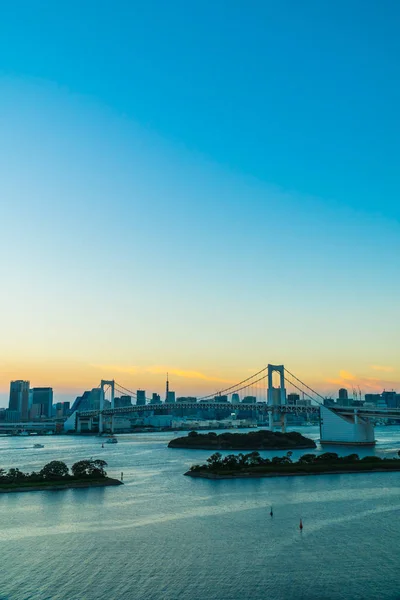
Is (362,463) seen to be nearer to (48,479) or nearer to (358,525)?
(358,525)

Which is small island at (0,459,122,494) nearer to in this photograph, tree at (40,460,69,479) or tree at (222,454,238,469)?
tree at (40,460,69,479)

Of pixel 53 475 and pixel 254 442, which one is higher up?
pixel 254 442

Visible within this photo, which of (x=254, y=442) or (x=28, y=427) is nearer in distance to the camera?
(x=254, y=442)

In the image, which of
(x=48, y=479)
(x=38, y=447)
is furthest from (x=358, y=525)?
(x=38, y=447)

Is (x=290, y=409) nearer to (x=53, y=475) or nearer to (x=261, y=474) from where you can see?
(x=261, y=474)

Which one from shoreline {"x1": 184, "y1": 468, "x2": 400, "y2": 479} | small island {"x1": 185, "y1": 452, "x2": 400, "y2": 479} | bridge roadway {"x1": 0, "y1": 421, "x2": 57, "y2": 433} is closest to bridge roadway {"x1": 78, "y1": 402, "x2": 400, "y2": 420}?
small island {"x1": 185, "y1": 452, "x2": 400, "y2": 479}

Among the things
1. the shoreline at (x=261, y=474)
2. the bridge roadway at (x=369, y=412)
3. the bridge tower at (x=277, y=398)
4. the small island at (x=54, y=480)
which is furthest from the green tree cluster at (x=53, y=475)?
the bridge tower at (x=277, y=398)

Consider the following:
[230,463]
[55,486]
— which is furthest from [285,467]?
[55,486]
